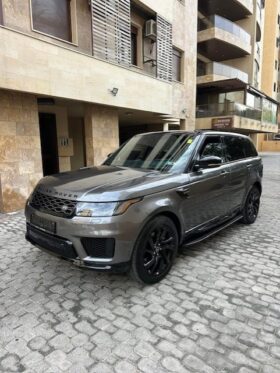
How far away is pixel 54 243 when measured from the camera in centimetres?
298

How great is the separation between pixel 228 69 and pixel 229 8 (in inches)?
223

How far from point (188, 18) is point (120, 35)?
8160 mm

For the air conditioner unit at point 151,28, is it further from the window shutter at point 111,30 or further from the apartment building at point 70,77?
the window shutter at point 111,30

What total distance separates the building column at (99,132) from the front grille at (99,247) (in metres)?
6.62

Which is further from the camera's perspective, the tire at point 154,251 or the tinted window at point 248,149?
the tinted window at point 248,149

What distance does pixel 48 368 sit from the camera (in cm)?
210

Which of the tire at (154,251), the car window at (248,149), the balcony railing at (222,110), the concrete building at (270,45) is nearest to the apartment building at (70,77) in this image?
the car window at (248,149)

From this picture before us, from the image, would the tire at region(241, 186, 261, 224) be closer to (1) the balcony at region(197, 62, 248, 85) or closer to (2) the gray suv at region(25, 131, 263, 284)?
(2) the gray suv at region(25, 131, 263, 284)

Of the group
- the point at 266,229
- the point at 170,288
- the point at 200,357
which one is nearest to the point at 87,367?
the point at 200,357

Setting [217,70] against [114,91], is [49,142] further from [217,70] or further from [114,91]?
[217,70]

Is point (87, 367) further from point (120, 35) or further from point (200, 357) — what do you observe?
point (120, 35)

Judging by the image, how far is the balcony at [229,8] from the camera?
2235 centimetres

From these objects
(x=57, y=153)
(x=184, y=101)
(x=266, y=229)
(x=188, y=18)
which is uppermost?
(x=188, y=18)

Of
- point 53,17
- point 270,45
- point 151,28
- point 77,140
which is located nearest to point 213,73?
point 151,28
